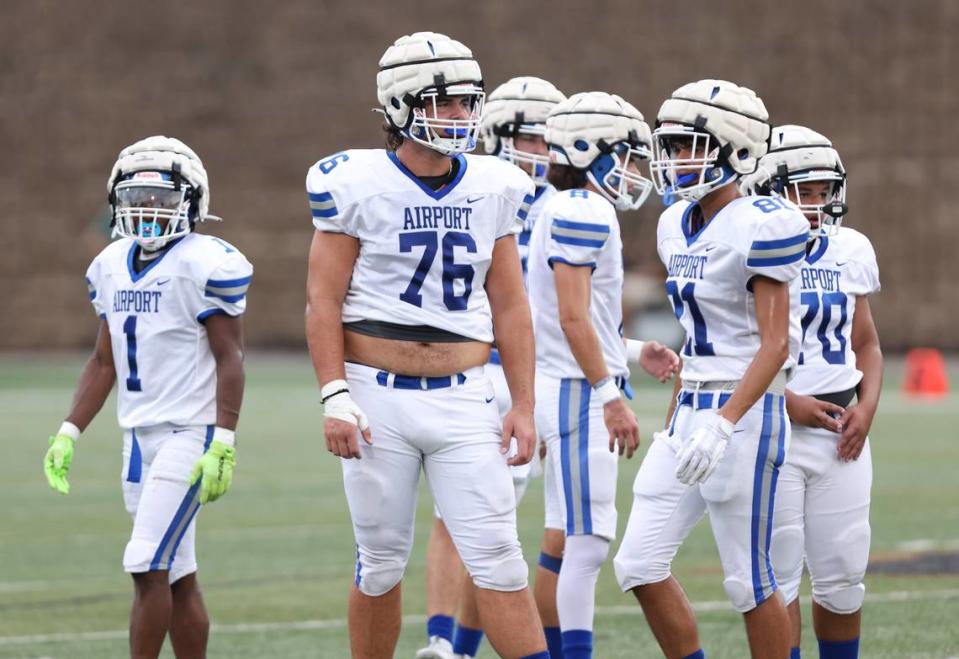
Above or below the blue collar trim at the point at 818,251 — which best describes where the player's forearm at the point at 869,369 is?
below

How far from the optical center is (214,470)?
5.59 meters

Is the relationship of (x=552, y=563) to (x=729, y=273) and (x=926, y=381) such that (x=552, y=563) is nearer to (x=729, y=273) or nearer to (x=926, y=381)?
(x=729, y=273)

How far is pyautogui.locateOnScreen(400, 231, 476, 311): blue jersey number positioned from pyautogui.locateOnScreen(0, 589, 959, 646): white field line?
275cm

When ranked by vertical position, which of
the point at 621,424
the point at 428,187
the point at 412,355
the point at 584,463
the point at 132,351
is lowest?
the point at 584,463

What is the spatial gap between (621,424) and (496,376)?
130 centimetres

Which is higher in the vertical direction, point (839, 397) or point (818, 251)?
point (818, 251)

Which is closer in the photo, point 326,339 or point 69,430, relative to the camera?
point 326,339

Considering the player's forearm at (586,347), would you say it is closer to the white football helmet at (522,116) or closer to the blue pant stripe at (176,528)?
the blue pant stripe at (176,528)

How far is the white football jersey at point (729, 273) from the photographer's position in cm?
501

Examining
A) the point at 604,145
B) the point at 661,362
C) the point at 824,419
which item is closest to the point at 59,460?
the point at 661,362

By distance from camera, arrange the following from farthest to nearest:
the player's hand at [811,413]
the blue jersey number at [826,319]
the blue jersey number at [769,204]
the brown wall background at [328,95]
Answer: the brown wall background at [328,95] → the blue jersey number at [826,319] → the player's hand at [811,413] → the blue jersey number at [769,204]

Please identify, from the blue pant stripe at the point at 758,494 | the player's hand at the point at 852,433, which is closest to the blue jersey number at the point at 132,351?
the blue pant stripe at the point at 758,494

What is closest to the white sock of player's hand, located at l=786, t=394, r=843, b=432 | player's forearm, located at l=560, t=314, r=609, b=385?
player's forearm, located at l=560, t=314, r=609, b=385

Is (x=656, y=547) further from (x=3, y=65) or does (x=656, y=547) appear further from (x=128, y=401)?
(x=3, y=65)
